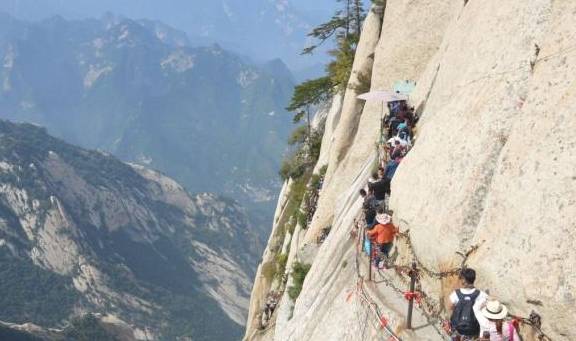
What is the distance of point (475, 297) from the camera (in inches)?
525

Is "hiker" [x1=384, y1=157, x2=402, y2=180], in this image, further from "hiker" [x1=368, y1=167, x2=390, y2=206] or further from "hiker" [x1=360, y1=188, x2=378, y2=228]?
"hiker" [x1=360, y1=188, x2=378, y2=228]

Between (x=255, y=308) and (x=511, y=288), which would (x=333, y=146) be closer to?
(x=255, y=308)

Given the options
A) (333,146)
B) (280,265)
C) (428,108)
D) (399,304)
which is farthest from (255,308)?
(399,304)

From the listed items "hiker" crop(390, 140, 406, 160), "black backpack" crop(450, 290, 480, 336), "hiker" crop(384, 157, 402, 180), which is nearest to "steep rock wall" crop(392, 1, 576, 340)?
"black backpack" crop(450, 290, 480, 336)

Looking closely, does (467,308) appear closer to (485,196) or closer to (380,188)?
(485,196)

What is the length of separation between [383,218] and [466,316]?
20.2 ft

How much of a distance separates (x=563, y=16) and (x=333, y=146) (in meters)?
25.0

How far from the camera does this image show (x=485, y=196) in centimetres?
1541

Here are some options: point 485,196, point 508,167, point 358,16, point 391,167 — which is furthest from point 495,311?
point 358,16

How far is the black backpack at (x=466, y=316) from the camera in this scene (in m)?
13.2

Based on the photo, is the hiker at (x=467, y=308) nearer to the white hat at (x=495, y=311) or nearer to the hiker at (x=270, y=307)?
the white hat at (x=495, y=311)

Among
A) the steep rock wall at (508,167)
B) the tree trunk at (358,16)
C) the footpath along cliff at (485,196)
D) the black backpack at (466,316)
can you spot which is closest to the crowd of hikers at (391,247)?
the black backpack at (466,316)

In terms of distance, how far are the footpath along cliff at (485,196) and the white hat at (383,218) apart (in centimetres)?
52

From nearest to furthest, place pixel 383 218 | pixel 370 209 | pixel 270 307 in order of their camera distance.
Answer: pixel 383 218
pixel 370 209
pixel 270 307
